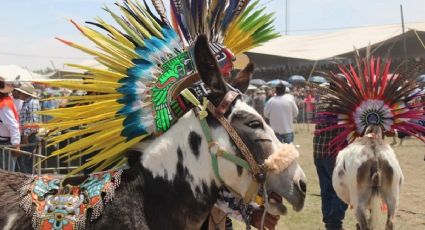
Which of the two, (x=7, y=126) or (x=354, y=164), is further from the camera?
(x=7, y=126)

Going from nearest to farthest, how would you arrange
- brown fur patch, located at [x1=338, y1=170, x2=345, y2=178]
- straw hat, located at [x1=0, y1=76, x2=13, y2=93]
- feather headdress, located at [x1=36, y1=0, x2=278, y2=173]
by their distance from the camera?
feather headdress, located at [x1=36, y1=0, x2=278, y2=173] < brown fur patch, located at [x1=338, y1=170, x2=345, y2=178] < straw hat, located at [x1=0, y1=76, x2=13, y2=93]

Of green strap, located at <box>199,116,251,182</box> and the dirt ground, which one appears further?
the dirt ground

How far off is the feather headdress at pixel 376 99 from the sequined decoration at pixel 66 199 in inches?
149

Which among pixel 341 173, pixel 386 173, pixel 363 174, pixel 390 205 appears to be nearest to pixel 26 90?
pixel 341 173

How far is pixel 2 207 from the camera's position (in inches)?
90.4

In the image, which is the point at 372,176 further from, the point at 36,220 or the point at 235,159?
the point at 36,220

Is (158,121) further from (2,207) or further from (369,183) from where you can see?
(369,183)

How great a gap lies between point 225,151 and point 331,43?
77.4 feet

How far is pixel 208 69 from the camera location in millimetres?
2363

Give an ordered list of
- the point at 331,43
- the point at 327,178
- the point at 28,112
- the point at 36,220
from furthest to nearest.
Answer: the point at 331,43, the point at 28,112, the point at 327,178, the point at 36,220

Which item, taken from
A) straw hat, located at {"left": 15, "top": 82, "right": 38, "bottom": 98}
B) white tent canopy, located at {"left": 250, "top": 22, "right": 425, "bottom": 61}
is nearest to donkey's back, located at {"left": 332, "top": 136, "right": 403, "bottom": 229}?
straw hat, located at {"left": 15, "top": 82, "right": 38, "bottom": 98}

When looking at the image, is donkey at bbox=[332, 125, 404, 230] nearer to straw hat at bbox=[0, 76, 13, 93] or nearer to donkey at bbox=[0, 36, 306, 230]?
donkey at bbox=[0, 36, 306, 230]

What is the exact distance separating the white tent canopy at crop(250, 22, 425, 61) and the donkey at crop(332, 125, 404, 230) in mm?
14555

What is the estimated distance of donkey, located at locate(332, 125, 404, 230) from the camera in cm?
544
